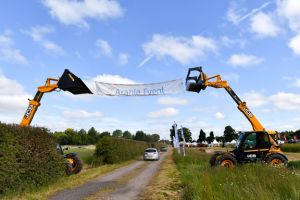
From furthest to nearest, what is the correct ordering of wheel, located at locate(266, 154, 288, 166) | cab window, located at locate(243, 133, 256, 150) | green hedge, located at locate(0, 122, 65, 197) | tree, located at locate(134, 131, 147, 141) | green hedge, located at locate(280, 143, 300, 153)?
tree, located at locate(134, 131, 147, 141) → green hedge, located at locate(280, 143, 300, 153) → cab window, located at locate(243, 133, 256, 150) → wheel, located at locate(266, 154, 288, 166) → green hedge, located at locate(0, 122, 65, 197)

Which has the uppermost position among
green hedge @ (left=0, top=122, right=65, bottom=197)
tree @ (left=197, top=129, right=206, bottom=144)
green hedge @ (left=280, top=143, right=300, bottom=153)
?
tree @ (left=197, top=129, right=206, bottom=144)

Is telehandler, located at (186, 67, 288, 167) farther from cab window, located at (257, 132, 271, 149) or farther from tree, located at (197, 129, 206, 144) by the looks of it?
tree, located at (197, 129, 206, 144)

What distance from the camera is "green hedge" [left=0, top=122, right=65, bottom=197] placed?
11.7 m

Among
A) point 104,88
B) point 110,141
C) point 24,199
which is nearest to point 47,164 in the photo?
point 24,199

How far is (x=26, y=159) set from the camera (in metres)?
13.0

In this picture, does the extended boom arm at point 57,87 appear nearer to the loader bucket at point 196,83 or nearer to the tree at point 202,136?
the loader bucket at point 196,83

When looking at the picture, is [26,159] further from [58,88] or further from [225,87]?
[225,87]

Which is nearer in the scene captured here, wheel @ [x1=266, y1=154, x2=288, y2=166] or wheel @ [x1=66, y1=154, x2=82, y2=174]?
wheel @ [x1=266, y1=154, x2=288, y2=166]

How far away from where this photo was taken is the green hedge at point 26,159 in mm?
11711

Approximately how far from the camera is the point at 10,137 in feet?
40.3

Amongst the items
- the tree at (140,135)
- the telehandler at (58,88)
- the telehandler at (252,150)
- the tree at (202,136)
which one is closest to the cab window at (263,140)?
the telehandler at (252,150)

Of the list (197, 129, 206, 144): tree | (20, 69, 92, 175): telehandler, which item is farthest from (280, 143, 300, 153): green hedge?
(197, 129, 206, 144): tree

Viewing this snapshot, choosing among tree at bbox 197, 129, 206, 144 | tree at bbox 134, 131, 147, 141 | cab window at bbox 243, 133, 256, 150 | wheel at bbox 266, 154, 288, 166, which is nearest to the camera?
wheel at bbox 266, 154, 288, 166

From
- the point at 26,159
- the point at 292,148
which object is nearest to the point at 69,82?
the point at 26,159
